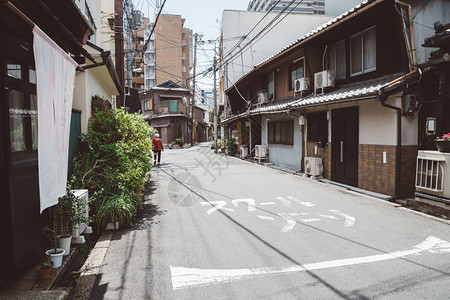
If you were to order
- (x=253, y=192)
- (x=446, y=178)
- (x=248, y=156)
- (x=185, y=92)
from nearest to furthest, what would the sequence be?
(x=446, y=178), (x=253, y=192), (x=248, y=156), (x=185, y=92)

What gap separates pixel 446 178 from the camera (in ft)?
22.1

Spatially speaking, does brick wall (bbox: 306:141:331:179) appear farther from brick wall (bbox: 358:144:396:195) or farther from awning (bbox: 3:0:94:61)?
awning (bbox: 3:0:94:61)

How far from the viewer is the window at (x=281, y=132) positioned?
51.1 ft

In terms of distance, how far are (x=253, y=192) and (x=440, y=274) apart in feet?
20.3

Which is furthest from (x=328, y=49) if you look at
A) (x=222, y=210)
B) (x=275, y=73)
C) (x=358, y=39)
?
(x=222, y=210)

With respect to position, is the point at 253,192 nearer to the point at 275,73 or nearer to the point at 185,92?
the point at 275,73

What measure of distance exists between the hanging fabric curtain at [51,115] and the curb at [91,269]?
1208 millimetres

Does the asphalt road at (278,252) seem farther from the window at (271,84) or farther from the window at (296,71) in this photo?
the window at (271,84)

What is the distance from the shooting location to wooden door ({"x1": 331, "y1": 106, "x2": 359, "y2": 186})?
403 inches

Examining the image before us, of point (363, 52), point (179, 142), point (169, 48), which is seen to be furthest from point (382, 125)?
point (169, 48)

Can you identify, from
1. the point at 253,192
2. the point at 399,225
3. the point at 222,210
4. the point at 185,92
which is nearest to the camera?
the point at 399,225

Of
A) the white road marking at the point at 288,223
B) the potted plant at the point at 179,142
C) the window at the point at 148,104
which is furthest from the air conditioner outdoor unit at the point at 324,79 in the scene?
the window at the point at 148,104

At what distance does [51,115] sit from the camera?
3748 mm

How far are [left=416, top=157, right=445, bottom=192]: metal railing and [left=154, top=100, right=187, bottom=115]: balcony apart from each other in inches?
1530
